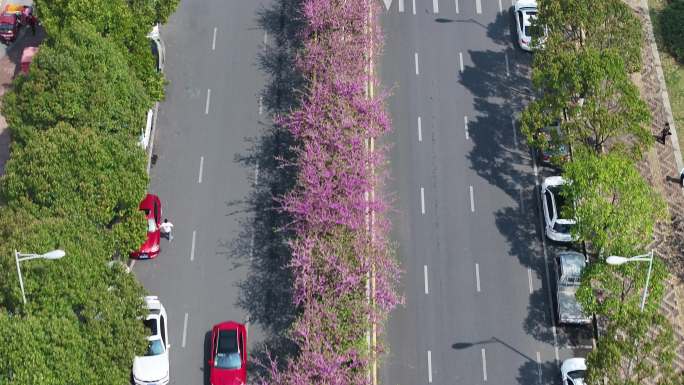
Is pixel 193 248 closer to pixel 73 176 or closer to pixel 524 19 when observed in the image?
pixel 73 176

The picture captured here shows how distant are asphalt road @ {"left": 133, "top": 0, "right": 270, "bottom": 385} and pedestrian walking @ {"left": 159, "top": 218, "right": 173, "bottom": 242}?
1.12 ft

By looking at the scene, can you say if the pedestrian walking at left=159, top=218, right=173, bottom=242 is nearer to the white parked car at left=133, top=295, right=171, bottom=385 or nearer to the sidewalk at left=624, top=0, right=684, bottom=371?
the white parked car at left=133, top=295, right=171, bottom=385

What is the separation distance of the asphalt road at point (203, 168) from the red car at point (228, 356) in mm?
1429

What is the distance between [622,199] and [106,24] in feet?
101

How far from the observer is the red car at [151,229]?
6831 cm

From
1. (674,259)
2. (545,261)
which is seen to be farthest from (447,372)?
(674,259)

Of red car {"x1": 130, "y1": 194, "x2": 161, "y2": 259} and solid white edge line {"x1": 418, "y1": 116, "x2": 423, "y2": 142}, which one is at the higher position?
solid white edge line {"x1": 418, "y1": 116, "x2": 423, "y2": 142}

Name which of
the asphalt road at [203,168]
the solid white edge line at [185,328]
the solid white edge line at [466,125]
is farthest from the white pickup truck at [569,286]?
the solid white edge line at [185,328]

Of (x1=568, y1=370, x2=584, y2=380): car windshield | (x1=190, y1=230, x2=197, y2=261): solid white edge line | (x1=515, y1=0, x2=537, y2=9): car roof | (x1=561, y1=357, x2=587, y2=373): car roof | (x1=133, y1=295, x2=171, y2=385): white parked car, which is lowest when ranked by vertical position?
(x1=568, y1=370, x2=584, y2=380): car windshield

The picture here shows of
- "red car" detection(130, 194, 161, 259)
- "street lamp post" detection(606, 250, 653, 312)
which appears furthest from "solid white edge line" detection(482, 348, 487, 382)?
"red car" detection(130, 194, 161, 259)

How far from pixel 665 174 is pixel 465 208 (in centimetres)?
1305

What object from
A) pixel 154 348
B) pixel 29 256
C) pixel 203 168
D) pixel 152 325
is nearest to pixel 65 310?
pixel 29 256

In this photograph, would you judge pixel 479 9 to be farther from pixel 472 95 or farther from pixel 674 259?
pixel 674 259

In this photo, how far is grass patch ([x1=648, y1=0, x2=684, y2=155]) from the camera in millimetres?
77637
